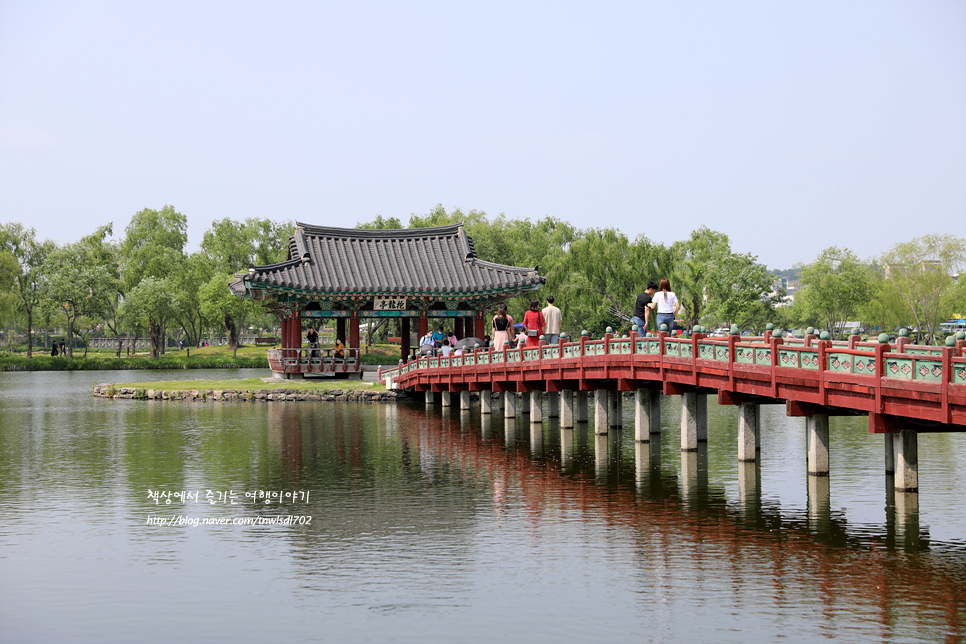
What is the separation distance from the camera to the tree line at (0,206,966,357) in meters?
69.4

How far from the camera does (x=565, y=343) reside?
99.3 ft

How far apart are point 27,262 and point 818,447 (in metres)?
79.2

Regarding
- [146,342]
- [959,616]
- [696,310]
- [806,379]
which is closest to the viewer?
[959,616]

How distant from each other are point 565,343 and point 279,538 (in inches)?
588

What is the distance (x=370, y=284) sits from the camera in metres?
49.2

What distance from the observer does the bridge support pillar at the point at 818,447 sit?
70.5 feet

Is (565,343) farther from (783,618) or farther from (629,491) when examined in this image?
(783,618)

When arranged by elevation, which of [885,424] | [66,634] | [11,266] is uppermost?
[11,266]

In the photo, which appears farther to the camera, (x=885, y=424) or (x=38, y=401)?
(x=38, y=401)

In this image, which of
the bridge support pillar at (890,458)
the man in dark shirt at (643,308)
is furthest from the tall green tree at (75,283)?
the bridge support pillar at (890,458)

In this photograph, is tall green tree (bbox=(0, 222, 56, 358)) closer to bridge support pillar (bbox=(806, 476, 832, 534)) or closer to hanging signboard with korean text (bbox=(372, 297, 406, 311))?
hanging signboard with korean text (bbox=(372, 297, 406, 311))

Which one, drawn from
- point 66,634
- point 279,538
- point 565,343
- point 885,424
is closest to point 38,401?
point 565,343

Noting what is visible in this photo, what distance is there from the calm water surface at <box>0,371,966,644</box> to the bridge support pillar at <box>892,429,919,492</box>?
0.39m

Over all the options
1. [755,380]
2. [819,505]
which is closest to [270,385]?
[755,380]
